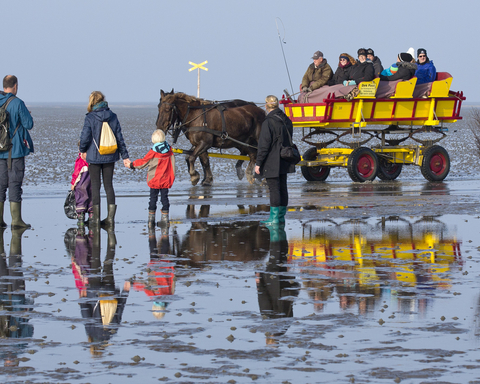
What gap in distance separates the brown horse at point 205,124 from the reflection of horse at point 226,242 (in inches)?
271

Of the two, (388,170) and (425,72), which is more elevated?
(425,72)

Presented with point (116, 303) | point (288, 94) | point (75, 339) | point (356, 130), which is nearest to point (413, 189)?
point (356, 130)

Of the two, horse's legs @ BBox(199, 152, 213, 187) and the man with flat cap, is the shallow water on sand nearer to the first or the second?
horse's legs @ BBox(199, 152, 213, 187)

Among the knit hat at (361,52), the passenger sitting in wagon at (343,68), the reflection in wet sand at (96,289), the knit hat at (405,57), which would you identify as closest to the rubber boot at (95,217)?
the reflection in wet sand at (96,289)

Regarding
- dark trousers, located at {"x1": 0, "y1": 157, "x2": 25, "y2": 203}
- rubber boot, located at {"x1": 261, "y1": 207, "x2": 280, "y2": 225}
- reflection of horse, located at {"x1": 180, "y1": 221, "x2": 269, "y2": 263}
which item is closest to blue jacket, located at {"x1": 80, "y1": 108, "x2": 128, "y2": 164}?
dark trousers, located at {"x1": 0, "y1": 157, "x2": 25, "y2": 203}

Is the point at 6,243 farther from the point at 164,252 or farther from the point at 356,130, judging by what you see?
the point at 356,130

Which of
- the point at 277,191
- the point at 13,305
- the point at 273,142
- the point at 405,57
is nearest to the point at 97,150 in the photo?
the point at 273,142

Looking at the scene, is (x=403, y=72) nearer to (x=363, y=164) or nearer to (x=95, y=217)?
(x=363, y=164)

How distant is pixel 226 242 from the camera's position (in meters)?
10.3

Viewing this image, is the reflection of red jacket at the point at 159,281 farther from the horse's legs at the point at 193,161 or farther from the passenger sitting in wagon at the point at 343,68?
the passenger sitting in wagon at the point at 343,68

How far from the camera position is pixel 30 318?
6.38 meters

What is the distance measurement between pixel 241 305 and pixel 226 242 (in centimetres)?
345

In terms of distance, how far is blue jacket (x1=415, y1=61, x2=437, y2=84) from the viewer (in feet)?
63.5

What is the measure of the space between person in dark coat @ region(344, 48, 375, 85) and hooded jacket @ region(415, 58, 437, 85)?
166 centimetres
